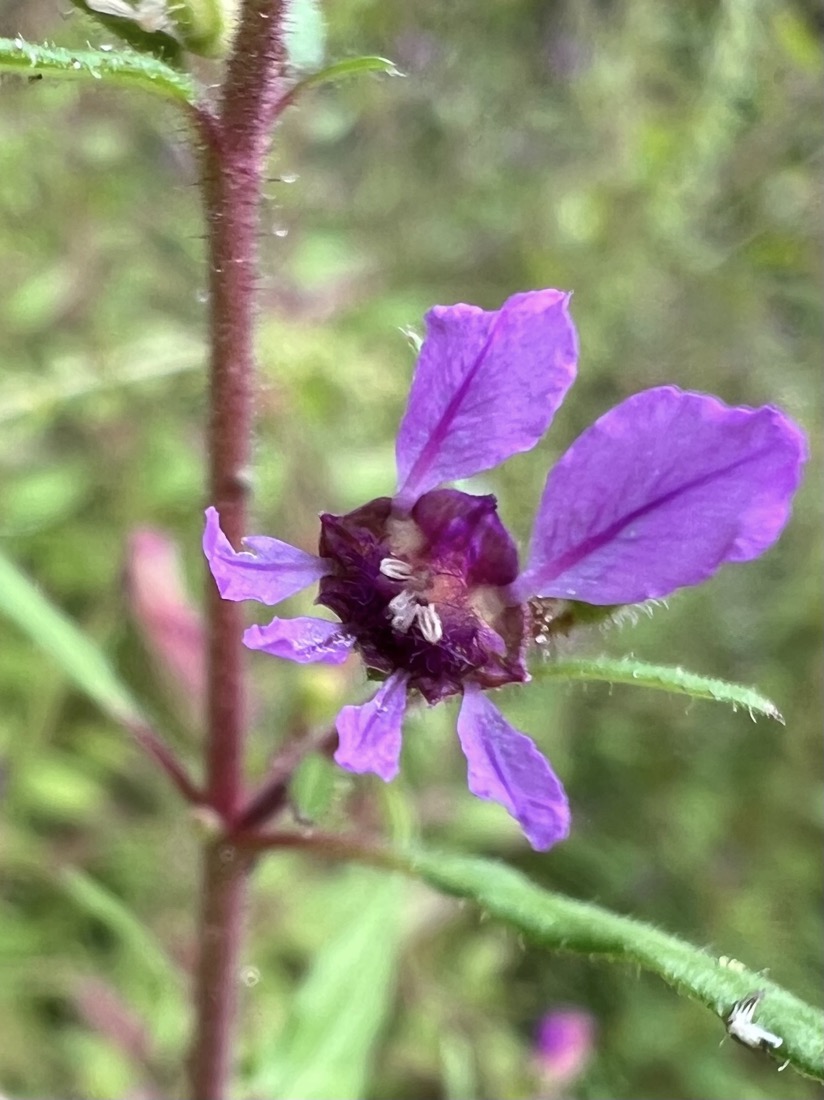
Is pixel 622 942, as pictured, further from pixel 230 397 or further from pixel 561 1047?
pixel 561 1047

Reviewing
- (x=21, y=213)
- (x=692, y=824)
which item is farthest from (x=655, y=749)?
(x=21, y=213)

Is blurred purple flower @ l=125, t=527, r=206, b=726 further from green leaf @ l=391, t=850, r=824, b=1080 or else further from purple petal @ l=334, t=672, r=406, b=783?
purple petal @ l=334, t=672, r=406, b=783

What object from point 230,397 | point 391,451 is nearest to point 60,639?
point 230,397

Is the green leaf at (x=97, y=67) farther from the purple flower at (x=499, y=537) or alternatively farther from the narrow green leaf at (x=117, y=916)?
the narrow green leaf at (x=117, y=916)

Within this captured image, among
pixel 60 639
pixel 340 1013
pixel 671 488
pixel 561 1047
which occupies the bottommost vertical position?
pixel 561 1047

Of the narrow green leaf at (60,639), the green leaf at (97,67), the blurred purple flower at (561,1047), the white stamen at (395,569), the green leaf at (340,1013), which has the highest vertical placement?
the green leaf at (97,67)

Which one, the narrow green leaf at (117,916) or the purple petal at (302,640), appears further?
the narrow green leaf at (117,916)

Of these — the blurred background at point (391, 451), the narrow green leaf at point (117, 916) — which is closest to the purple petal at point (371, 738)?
the narrow green leaf at point (117, 916)
